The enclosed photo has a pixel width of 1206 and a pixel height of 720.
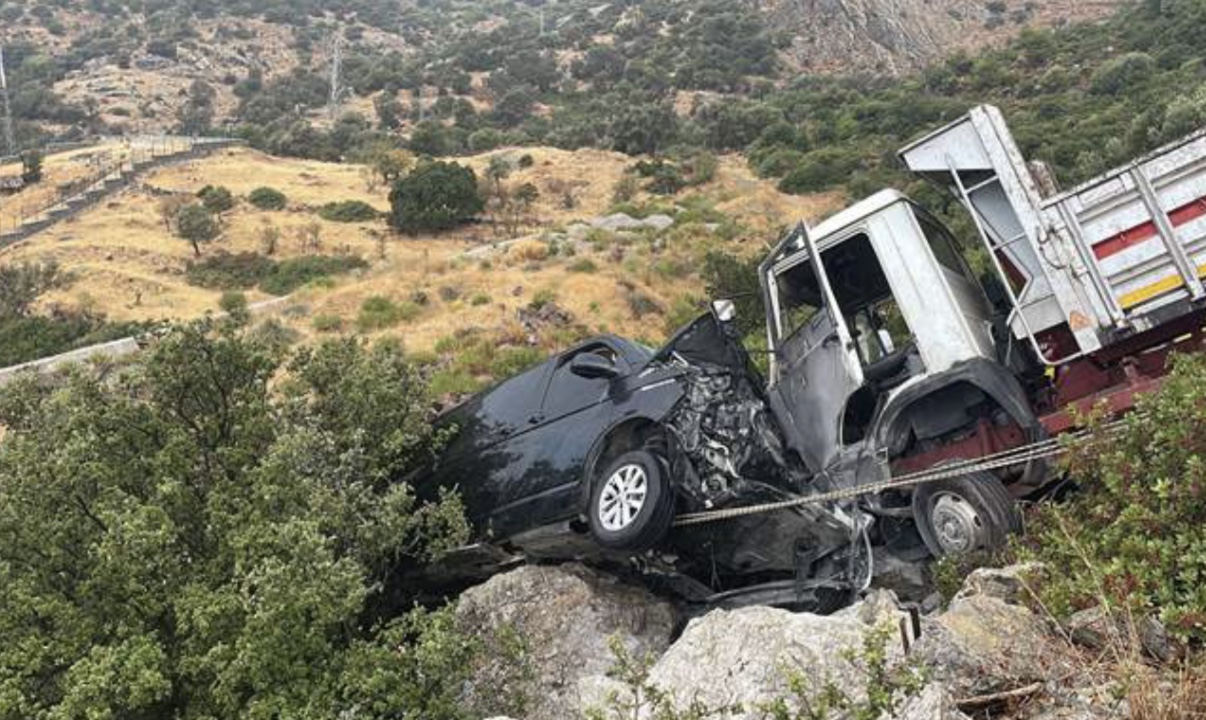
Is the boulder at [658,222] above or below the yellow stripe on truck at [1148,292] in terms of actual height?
above

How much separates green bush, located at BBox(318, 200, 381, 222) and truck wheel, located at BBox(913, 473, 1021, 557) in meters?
33.4

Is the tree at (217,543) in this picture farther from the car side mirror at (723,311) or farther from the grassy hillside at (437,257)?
the grassy hillside at (437,257)

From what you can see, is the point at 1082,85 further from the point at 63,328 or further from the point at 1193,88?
the point at 63,328

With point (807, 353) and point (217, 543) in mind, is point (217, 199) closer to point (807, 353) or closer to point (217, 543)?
point (217, 543)

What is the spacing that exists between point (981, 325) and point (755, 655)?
144 inches

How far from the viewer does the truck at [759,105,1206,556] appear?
6.03m

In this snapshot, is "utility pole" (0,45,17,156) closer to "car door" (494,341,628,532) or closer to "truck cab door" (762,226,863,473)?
"car door" (494,341,628,532)

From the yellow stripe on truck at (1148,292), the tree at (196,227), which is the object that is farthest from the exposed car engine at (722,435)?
the tree at (196,227)

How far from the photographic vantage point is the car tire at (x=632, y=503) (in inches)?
236

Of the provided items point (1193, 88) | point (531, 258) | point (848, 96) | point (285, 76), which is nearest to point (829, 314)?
point (531, 258)

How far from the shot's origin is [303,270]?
1178 inches

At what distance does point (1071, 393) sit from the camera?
6527 mm

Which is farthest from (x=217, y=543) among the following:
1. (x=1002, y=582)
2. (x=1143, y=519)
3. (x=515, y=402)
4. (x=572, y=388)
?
(x=1143, y=519)

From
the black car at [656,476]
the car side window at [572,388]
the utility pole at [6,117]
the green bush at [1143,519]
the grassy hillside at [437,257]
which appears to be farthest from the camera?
the utility pole at [6,117]
